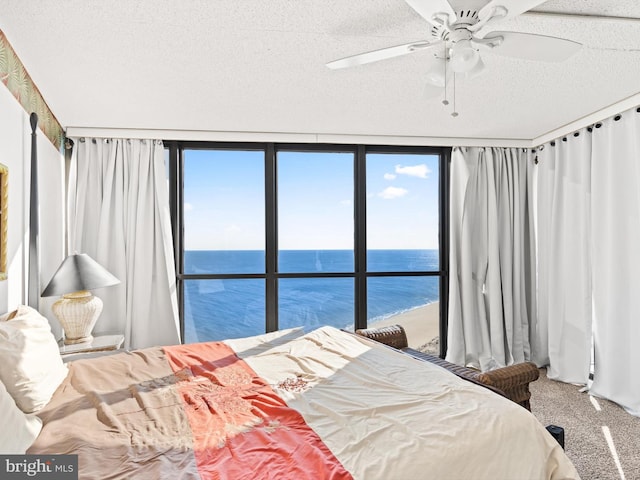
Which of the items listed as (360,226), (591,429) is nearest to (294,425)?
(591,429)

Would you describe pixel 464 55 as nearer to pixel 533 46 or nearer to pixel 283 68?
pixel 533 46

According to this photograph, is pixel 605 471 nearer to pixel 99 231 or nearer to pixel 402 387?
pixel 402 387

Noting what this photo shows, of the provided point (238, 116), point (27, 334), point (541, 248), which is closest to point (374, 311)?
point (541, 248)

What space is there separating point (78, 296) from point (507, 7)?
10.1 feet

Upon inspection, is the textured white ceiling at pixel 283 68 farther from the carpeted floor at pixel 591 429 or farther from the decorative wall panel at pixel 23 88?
the carpeted floor at pixel 591 429

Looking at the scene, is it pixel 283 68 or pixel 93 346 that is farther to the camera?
pixel 93 346

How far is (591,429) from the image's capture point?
2746 mm

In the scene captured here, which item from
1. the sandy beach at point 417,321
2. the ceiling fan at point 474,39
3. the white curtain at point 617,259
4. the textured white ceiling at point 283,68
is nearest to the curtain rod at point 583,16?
the textured white ceiling at point 283,68

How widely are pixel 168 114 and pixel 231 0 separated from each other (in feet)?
5.57

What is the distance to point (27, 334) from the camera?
175 centimetres

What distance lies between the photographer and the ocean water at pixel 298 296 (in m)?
4.78

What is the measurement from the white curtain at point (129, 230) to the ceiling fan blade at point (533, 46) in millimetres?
3011

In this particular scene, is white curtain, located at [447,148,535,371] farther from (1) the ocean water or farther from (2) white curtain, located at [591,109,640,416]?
(2) white curtain, located at [591,109,640,416]

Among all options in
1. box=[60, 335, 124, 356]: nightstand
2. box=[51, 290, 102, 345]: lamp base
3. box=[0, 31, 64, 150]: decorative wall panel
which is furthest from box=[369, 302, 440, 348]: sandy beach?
box=[0, 31, 64, 150]: decorative wall panel
